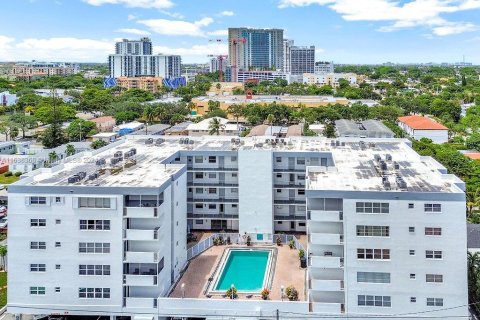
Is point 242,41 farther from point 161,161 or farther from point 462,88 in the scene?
point 161,161

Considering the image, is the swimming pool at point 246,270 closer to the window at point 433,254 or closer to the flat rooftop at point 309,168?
the flat rooftop at point 309,168

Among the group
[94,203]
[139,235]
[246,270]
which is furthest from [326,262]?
[94,203]

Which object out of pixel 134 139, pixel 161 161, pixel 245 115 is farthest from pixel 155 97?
pixel 161 161

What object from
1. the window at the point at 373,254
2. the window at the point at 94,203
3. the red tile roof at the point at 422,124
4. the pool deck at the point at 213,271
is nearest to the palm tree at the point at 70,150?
the pool deck at the point at 213,271

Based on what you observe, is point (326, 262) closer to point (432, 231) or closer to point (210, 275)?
point (432, 231)

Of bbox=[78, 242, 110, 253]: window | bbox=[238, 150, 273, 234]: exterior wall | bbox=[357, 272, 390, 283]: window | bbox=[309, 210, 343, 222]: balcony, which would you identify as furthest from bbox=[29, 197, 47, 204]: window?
bbox=[357, 272, 390, 283]: window

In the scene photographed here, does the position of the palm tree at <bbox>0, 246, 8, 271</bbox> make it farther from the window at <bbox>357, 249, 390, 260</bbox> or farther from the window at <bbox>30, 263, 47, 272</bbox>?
the window at <bbox>357, 249, 390, 260</bbox>
